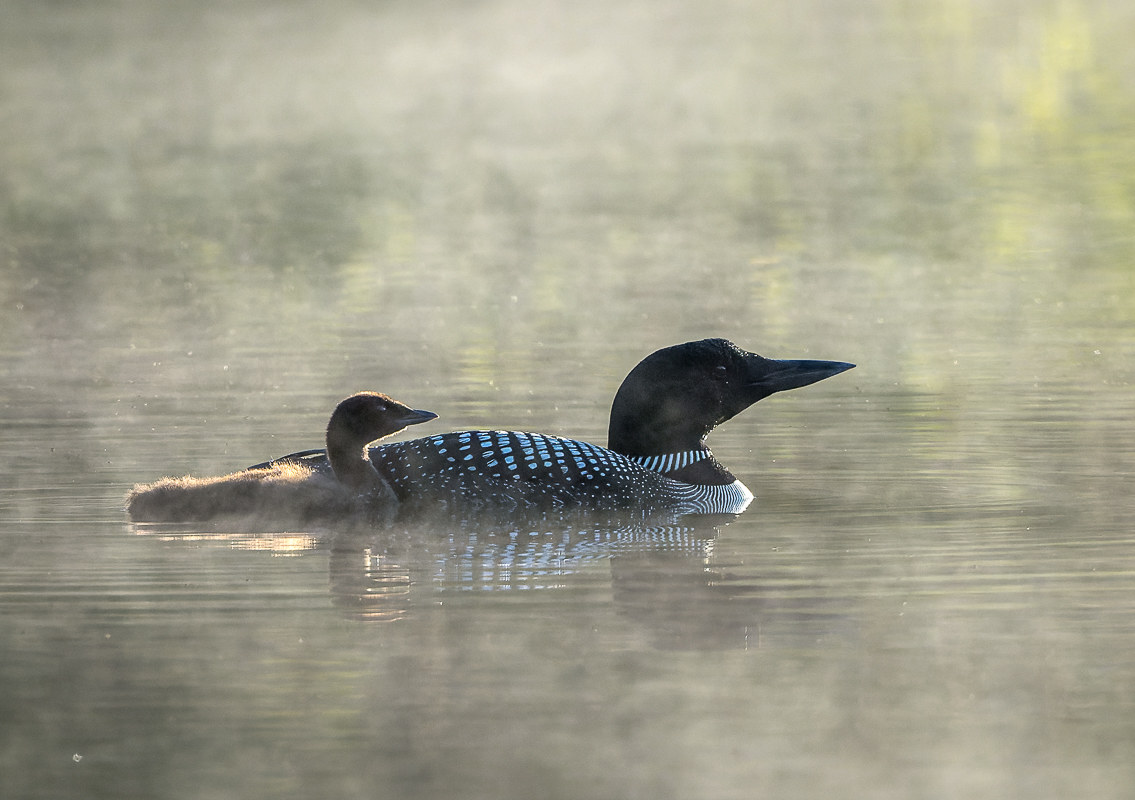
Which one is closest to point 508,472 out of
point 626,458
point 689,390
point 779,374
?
point 626,458

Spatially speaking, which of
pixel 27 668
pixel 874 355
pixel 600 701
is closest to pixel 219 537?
pixel 27 668

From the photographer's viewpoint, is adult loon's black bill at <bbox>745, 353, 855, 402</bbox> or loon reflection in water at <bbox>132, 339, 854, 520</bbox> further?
adult loon's black bill at <bbox>745, 353, 855, 402</bbox>

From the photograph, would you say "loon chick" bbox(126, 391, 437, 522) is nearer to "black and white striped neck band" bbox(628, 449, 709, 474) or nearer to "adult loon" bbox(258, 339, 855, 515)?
"adult loon" bbox(258, 339, 855, 515)

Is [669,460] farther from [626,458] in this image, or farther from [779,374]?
[779,374]

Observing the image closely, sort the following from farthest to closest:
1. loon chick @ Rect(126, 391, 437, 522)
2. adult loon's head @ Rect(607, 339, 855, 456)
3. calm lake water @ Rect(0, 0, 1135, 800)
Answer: adult loon's head @ Rect(607, 339, 855, 456) → loon chick @ Rect(126, 391, 437, 522) → calm lake water @ Rect(0, 0, 1135, 800)

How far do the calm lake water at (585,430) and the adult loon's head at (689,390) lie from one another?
0.37m

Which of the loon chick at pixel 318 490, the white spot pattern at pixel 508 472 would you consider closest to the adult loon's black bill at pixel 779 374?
the white spot pattern at pixel 508 472

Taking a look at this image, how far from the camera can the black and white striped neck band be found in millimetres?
6141

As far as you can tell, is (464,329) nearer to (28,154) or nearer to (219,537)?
(219,537)

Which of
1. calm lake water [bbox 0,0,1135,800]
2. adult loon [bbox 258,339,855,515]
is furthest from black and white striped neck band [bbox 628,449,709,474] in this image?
calm lake water [bbox 0,0,1135,800]

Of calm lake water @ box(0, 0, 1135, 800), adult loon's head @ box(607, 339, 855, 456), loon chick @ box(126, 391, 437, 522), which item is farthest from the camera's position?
adult loon's head @ box(607, 339, 855, 456)

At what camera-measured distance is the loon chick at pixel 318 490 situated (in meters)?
5.55

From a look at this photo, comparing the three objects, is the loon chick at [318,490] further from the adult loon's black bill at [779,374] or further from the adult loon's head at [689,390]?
the adult loon's black bill at [779,374]

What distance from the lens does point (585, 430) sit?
699 cm
